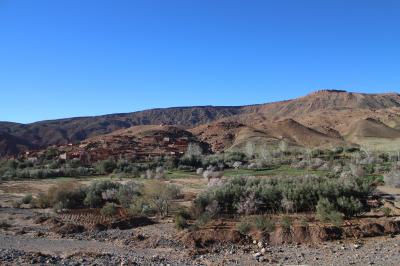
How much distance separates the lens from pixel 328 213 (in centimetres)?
2342

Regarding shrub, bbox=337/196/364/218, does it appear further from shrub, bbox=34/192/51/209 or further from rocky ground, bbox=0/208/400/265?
shrub, bbox=34/192/51/209

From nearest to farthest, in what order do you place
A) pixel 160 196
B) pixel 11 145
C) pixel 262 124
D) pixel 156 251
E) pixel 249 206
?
pixel 156 251 → pixel 249 206 → pixel 160 196 → pixel 11 145 → pixel 262 124

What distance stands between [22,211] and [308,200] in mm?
17525

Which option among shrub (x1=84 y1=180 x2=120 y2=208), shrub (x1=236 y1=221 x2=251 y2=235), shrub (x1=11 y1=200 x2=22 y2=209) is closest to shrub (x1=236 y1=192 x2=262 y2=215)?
shrub (x1=236 y1=221 x2=251 y2=235)

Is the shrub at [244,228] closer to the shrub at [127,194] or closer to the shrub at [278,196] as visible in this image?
the shrub at [278,196]

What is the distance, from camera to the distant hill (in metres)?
108

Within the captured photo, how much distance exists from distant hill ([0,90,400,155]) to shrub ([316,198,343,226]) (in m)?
73.5

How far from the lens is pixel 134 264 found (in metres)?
15.9

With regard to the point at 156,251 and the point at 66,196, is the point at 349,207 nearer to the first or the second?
the point at 156,251

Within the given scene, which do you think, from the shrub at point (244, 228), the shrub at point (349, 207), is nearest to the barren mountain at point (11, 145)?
the shrub at point (349, 207)

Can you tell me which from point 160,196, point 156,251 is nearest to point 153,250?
point 156,251

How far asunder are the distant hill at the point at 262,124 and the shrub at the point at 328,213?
73518mm

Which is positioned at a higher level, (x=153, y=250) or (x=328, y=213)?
(x=328, y=213)

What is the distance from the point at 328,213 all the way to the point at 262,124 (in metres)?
96.3
